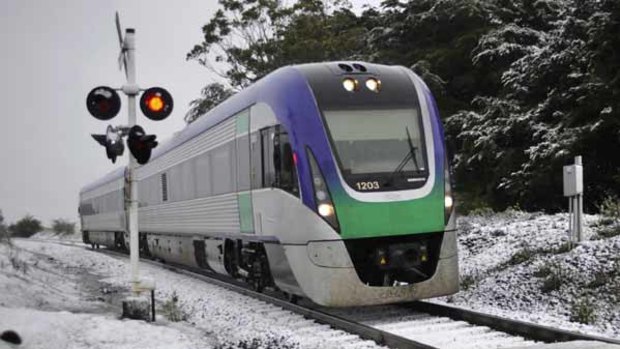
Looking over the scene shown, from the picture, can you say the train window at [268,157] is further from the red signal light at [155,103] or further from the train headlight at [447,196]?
the train headlight at [447,196]

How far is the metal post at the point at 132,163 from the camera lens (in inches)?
397

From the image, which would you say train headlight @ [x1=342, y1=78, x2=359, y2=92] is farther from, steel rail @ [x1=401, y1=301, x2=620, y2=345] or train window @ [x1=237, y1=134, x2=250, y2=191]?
steel rail @ [x1=401, y1=301, x2=620, y2=345]

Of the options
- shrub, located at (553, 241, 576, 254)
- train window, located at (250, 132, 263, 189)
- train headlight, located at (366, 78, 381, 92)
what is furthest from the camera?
shrub, located at (553, 241, 576, 254)

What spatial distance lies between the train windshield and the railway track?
170cm

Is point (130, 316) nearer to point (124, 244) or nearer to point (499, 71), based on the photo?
point (499, 71)

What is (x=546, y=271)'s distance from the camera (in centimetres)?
1033

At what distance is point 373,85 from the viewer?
Answer: 9.81 m

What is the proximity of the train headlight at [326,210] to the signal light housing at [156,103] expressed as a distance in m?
2.74

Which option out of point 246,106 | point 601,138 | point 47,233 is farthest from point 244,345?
point 47,233

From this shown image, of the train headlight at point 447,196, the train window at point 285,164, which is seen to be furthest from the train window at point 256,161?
the train headlight at point 447,196

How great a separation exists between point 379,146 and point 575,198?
4.25m

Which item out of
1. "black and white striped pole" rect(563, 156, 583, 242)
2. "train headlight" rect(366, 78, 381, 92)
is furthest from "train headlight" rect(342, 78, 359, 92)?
"black and white striped pole" rect(563, 156, 583, 242)

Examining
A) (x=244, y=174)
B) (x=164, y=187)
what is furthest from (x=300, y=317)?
(x=164, y=187)

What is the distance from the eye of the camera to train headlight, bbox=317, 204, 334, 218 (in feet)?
29.1
